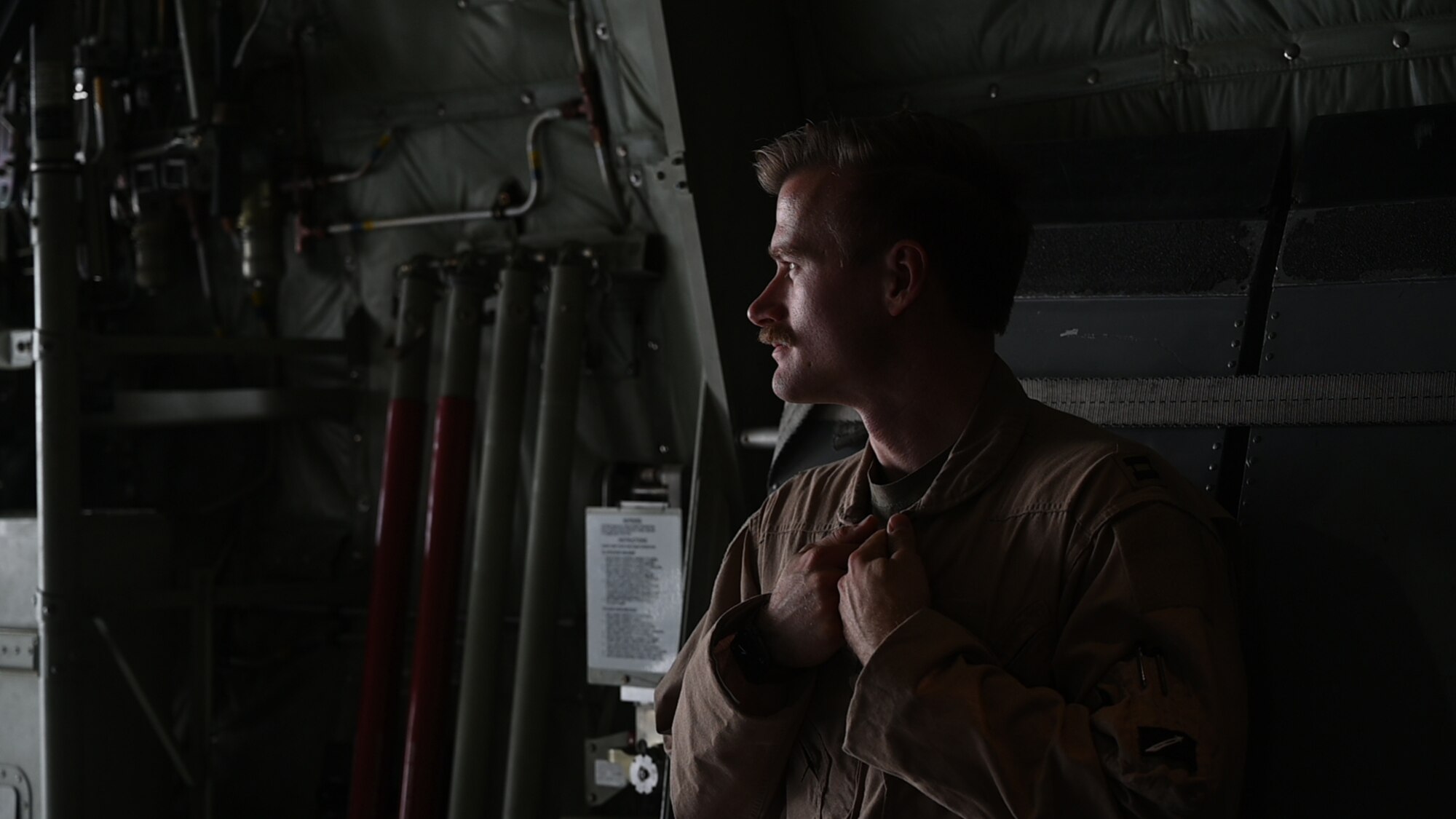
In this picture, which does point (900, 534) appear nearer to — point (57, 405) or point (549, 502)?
point (549, 502)

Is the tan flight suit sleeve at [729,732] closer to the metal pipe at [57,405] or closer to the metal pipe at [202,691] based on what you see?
the metal pipe at [57,405]

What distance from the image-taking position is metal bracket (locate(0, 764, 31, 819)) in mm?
3639

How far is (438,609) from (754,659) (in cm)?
216

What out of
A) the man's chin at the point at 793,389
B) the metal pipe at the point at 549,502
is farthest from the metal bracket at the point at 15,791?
the man's chin at the point at 793,389

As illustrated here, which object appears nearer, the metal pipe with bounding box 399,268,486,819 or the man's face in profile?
the man's face in profile

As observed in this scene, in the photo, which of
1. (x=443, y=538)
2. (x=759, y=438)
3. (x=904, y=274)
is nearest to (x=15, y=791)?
(x=443, y=538)

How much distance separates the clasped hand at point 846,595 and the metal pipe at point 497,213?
7.25 feet

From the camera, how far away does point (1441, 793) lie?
193 centimetres

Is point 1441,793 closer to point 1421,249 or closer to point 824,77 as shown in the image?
point 1421,249

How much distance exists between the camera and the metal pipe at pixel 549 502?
347cm

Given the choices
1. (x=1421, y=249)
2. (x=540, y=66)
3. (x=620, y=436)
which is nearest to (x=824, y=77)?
(x=540, y=66)

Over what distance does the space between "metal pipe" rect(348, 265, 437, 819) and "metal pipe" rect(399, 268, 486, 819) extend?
0.37ft

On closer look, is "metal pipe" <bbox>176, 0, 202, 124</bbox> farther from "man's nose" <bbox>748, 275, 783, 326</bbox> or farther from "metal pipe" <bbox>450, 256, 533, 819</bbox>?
"man's nose" <bbox>748, 275, 783, 326</bbox>

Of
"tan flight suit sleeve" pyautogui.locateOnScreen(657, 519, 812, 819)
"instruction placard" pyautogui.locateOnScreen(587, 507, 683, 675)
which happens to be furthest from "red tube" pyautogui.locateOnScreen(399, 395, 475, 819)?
"tan flight suit sleeve" pyautogui.locateOnScreen(657, 519, 812, 819)
